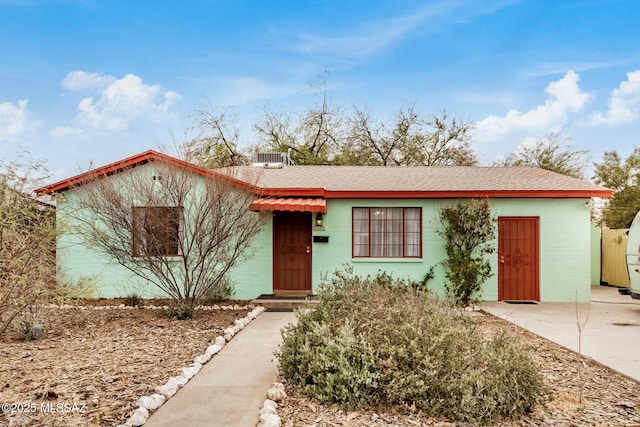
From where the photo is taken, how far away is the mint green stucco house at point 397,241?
11.0 metres

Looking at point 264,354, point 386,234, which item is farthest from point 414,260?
point 264,354

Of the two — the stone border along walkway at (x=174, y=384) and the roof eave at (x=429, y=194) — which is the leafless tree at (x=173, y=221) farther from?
the roof eave at (x=429, y=194)

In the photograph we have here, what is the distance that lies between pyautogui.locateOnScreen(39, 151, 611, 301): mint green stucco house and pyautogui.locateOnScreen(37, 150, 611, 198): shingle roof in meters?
0.04

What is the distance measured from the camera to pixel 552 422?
380 cm

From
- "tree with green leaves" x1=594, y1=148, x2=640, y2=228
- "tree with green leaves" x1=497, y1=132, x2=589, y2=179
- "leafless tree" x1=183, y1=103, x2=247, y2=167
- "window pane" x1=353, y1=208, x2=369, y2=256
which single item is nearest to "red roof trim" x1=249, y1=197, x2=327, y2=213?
"window pane" x1=353, y1=208, x2=369, y2=256

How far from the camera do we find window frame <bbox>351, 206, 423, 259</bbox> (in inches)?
446

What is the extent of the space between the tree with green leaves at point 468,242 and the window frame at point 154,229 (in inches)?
267

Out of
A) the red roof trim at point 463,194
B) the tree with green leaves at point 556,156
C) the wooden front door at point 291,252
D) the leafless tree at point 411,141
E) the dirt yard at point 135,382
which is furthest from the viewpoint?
the leafless tree at point 411,141

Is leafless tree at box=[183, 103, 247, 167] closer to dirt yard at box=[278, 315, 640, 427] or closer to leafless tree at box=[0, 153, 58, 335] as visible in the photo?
leafless tree at box=[0, 153, 58, 335]

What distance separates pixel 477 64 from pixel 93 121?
1394 centimetres

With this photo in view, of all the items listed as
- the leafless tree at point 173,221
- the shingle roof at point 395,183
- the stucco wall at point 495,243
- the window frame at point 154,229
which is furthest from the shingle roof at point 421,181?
the window frame at point 154,229

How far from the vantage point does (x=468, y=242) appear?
35.0 feet

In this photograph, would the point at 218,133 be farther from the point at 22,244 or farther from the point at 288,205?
the point at 22,244

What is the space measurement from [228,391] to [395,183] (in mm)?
8712
